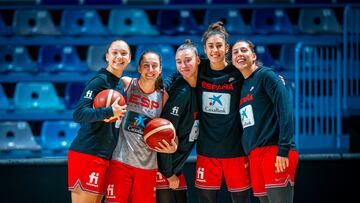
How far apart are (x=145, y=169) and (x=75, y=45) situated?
143 inches

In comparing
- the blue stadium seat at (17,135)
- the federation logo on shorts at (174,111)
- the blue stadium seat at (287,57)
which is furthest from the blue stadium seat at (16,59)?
the federation logo on shorts at (174,111)

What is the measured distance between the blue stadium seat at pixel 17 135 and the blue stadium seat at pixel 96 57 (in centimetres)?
108

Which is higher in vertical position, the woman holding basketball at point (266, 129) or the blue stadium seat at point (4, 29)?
the blue stadium seat at point (4, 29)

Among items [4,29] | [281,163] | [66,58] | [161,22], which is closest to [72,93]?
[66,58]

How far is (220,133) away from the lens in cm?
391

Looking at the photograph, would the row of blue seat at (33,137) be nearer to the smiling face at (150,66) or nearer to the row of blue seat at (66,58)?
the row of blue seat at (66,58)

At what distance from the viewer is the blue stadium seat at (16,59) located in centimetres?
679

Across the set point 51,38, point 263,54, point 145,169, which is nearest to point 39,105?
point 51,38

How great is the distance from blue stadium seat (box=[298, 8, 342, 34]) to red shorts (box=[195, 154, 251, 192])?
3.59 metres

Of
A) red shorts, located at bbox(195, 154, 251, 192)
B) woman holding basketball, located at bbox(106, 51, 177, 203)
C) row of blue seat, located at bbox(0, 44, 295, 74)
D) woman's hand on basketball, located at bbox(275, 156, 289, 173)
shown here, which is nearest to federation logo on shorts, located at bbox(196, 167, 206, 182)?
red shorts, located at bbox(195, 154, 251, 192)

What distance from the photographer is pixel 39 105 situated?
21.6 ft

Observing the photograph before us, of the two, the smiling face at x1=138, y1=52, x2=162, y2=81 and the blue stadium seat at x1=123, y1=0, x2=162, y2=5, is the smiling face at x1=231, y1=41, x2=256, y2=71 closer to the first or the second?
the smiling face at x1=138, y1=52, x2=162, y2=81

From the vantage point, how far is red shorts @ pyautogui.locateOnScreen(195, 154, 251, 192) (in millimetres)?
3881

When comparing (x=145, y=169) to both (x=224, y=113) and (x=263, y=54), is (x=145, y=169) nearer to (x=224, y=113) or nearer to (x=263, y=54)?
(x=224, y=113)
